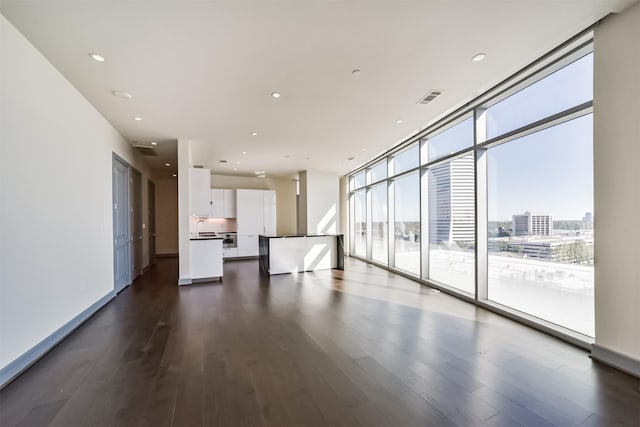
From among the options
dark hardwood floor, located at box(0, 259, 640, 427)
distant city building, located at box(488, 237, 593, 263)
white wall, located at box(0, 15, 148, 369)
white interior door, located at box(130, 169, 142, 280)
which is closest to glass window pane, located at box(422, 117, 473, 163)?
distant city building, located at box(488, 237, 593, 263)

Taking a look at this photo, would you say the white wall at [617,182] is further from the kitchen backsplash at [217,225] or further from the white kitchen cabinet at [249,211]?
the kitchen backsplash at [217,225]

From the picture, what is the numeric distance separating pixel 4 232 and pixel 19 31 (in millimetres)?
1790

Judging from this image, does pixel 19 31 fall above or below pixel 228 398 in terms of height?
above

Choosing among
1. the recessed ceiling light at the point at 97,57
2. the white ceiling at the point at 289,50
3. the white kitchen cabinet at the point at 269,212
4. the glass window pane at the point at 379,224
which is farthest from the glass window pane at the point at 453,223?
the white kitchen cabinet at the point at 269,212

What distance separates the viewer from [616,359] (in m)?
2.34

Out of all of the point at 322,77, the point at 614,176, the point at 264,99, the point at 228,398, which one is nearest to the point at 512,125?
the point at 614,176

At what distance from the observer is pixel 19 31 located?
7.75 ft

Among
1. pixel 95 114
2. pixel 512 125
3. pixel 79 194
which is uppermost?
pixel 95 114

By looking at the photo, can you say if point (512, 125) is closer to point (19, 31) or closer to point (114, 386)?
point (114, 386)

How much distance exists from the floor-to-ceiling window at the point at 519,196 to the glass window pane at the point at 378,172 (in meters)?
1.66

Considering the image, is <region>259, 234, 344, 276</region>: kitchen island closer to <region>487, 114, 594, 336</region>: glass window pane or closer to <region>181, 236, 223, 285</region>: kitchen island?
<region>181, 236, 223, 285</region>: kitchen island

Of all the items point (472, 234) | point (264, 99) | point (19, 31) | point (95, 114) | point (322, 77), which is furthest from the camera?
point (472, 234)

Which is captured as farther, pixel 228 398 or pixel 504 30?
pixel 504 30

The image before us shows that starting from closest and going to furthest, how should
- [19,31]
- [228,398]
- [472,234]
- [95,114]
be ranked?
[228,398], [19,31], [95,114], [472,234]
